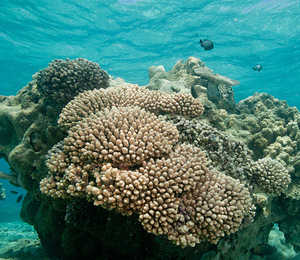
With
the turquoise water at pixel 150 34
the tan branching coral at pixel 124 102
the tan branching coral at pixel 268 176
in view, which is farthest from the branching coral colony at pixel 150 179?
the turquoise water at pixel 150 34

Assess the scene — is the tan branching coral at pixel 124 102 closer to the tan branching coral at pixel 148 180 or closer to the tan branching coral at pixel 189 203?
the tan branching coral at pixel 148 180

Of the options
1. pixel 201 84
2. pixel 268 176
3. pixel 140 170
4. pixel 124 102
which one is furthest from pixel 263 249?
pixel 201 84

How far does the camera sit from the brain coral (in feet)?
8.04

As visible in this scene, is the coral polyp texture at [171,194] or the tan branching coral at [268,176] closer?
the coral polyp texture at [171,194]

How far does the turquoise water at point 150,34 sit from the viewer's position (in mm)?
17141

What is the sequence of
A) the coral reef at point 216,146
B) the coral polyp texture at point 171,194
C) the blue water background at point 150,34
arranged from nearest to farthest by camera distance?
the coral polyp texture at point 171,194
the coral reef at point 216,146
the blue water background at point 150,34

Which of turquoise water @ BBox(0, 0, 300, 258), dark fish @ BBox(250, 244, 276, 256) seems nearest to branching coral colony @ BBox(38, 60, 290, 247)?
dark fish @ BBox(250, 244, 276, 256)

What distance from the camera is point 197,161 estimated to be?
120 inches

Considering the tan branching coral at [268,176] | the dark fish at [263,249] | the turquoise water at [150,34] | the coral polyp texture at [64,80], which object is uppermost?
the turquoise water at [150,34]

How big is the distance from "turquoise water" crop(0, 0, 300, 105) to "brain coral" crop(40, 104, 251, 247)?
19541 millimetres

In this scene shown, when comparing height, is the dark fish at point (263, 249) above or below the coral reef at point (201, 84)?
below

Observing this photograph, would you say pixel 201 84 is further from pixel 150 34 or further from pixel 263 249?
pixel 150 34

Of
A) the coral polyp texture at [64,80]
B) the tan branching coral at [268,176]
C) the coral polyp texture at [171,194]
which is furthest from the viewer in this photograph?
the coral polyp texture at [64,80]

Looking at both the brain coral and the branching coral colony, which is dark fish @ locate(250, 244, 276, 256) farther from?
the brain coral
